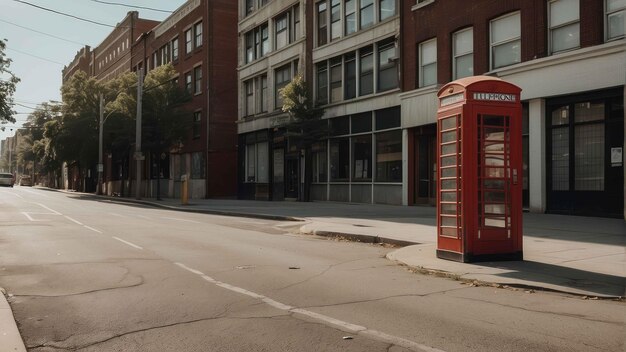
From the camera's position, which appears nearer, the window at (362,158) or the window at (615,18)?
the window at (615,18)

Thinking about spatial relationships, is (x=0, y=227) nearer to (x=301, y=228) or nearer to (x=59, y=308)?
(x=301, y=228)

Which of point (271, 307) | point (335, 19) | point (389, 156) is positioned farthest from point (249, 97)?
point (271, 307)

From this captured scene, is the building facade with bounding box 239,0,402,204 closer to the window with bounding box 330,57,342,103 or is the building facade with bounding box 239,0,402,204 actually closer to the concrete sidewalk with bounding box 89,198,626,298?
the window with bounding box 330,57,342,103

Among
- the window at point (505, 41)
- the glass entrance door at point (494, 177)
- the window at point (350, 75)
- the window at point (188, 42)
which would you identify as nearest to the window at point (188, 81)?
the window at point (188, 42)

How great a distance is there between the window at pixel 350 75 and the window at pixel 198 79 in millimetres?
16479

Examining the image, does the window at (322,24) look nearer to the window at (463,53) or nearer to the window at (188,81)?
the window at (463,53)

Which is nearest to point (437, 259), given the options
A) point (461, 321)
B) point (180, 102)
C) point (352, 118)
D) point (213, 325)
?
point (461, 321)

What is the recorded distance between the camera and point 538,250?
1030 centimetres

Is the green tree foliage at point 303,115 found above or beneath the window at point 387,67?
beneath

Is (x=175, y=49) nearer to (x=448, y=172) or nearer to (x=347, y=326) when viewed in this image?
(x=448, y=172)

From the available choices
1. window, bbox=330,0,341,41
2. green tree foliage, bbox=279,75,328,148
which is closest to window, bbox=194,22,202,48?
window, bbox=330,0,341,41

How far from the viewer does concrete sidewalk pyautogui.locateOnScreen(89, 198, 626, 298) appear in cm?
763

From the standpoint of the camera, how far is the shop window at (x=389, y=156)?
2416 cm

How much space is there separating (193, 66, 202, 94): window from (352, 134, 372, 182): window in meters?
18.2
